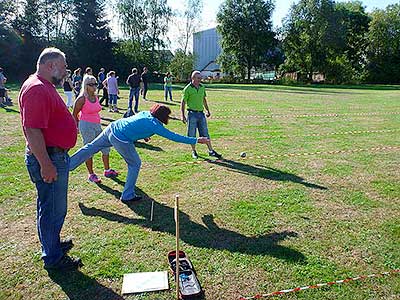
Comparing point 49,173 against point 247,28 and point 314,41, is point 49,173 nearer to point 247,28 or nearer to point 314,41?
point 314,41

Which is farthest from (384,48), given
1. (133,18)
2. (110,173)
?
(110,173)

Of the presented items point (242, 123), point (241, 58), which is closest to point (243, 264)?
point (242, 123)

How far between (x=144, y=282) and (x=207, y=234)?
4.18 feet

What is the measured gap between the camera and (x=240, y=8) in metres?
58.8

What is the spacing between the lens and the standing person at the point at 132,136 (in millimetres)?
5004

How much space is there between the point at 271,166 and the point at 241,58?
5421 centimetres

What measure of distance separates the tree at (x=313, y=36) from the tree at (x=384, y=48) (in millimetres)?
6002

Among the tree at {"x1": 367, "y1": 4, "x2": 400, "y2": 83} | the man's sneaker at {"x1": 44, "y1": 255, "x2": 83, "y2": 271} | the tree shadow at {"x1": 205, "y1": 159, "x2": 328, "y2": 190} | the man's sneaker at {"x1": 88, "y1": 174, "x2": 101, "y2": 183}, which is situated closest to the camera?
the man's sneaker at {"x1": 44, "y1": 255, "x2": 83, "y2": 271}

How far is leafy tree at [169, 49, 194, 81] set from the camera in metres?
57.0

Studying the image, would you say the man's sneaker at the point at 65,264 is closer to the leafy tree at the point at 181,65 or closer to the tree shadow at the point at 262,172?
the tree shadow at the point at 262,172

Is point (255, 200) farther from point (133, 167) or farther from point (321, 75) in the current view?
point (321, 75)

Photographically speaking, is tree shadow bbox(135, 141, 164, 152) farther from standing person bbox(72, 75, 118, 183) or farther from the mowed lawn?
standing person bbox(72, 75, 118, 183)

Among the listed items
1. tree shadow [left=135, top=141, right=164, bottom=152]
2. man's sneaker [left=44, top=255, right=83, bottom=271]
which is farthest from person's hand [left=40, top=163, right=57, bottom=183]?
tree shadow [left=135, top=141, right=164, bottom=152]

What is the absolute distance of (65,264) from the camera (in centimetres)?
376
